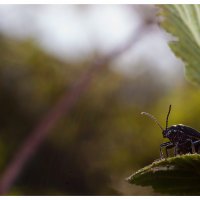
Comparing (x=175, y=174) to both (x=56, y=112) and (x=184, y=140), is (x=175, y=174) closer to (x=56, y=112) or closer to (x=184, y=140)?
(x=184, y=140)

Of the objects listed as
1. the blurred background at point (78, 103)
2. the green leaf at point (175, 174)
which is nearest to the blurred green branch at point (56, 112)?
the blurred background at point (78, 103)

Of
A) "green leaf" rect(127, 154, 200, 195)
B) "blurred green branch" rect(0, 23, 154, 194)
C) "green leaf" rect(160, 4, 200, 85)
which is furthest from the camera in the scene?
"blurred green branch" rect(0, 23, 154, 194)

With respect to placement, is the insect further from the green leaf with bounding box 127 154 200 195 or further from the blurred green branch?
the blurred green branch

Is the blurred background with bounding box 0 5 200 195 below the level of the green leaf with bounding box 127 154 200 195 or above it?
above

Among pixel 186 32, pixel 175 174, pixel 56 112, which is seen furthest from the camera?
pixel 56 112

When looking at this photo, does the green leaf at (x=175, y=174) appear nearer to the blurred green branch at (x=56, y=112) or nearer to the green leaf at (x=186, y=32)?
the green leaf at (x=186, y=32)

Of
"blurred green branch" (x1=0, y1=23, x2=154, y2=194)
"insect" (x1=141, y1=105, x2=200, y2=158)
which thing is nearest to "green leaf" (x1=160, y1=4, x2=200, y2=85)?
"insect" (x1=141, y1=105, x2=200, y2=158)

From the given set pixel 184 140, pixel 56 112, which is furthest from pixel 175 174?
pixel 56 112

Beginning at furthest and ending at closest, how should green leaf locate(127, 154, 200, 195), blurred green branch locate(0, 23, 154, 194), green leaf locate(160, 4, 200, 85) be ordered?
blurred green branch locate(0, 23, 154, 194) → green leaf locate(160, 4, 200, 85) → green leaf locate(127, 154, 200, 195)
